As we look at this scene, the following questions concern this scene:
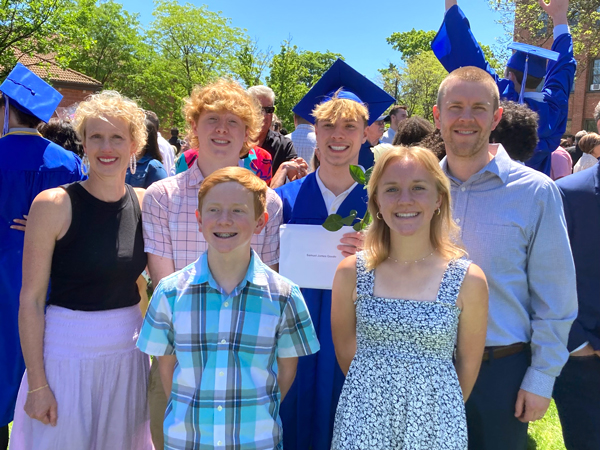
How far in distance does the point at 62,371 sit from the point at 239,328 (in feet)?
3.18

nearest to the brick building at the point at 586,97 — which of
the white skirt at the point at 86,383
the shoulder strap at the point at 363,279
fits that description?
the shoulder strap at the point at 363,279

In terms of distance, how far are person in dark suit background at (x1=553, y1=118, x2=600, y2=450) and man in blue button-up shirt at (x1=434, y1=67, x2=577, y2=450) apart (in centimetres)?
43

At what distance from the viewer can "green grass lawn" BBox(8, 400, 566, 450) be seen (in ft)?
11.6

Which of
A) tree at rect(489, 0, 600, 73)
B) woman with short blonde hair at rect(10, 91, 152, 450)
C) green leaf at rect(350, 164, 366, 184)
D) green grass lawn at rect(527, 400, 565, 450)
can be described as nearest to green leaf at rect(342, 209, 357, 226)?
green leaf at rect(350, 164, 366, 184)

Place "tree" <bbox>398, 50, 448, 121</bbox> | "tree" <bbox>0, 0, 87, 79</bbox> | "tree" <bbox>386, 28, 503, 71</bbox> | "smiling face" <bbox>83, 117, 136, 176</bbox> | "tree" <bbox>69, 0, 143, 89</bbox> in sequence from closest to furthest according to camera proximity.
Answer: "smiling face" <bbox>83, 117, 136, 176</bbox>, "tree" <bbox>0, 0, 87, 79</bbox>, "tree" <bbox>398, 50, 448, 121</bbox>, "tree" <bbox>69, 0, 143, 89</bbox>, "tree" <bbox>386, 28, 503, 71</bbox>

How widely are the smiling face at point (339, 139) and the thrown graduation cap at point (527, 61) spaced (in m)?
1.98

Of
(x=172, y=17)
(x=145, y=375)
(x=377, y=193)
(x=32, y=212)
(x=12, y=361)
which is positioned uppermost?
(x=172, y=17)

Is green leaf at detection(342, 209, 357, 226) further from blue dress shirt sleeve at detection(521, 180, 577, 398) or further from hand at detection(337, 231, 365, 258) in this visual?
blue dress shirt sleeve at detection(521, 180, 577, 398)

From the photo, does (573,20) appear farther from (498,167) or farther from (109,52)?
(109,52)

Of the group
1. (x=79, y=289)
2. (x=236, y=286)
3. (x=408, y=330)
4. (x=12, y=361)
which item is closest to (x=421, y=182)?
(x=408, y=330)

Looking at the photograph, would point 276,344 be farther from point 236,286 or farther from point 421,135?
point 421,135

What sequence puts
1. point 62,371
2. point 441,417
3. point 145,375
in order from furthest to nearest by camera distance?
1. point 145,375
2. point 62,371
3. point 441,417

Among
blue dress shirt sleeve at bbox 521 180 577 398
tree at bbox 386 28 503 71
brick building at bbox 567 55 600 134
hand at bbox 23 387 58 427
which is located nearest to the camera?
blue dress shirt sleeve at bbox 521 180 577 398

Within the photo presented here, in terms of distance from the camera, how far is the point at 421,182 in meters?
1.92
